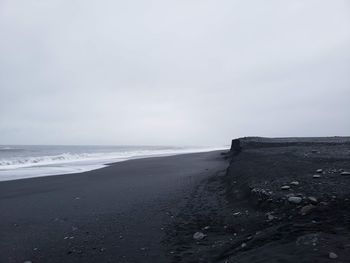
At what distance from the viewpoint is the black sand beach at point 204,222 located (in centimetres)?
443

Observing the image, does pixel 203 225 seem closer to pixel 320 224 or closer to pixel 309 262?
pixel 320 224

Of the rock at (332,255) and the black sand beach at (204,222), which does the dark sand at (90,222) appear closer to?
the black sand beach at (204,222)

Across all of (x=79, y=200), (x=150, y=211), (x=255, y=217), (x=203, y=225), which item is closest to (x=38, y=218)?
(x=79, y=200)

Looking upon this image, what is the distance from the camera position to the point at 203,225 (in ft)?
21.9

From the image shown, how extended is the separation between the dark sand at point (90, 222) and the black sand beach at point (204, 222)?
0.07 feet

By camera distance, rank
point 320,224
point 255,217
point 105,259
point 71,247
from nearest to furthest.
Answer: point 320,224
point 105,259
point 71,247
point 255,217

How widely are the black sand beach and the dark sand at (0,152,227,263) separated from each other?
0.8 inches

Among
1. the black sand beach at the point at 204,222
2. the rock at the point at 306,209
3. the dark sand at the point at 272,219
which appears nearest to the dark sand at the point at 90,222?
the black sand beach at the point at 204,222

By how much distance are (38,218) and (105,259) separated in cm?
369

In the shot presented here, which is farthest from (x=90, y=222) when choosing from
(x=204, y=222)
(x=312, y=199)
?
(x=312, y=199)

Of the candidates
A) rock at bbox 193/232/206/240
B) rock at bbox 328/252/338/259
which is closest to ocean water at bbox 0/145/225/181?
rock at bbox 193/232/206/240

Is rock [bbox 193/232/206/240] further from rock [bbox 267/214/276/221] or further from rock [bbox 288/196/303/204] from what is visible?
rock [bbox 288/196/303/204]

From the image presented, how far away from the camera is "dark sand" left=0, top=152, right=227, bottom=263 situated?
556 centimetres

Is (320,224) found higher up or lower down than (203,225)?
higher up
